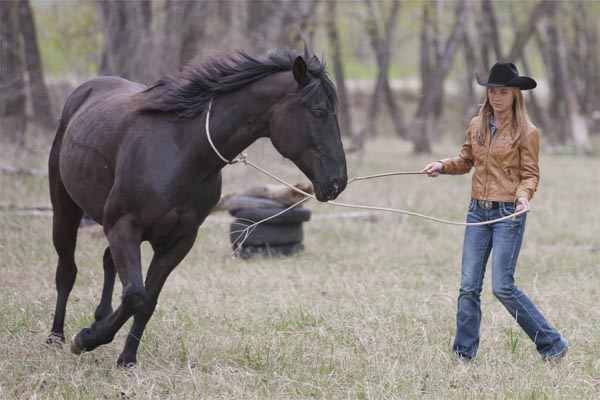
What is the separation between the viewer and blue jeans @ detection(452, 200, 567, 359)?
202 inches

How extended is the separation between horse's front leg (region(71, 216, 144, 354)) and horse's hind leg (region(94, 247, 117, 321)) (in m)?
0.90

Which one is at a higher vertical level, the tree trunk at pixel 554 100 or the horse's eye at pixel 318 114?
the horse's eye at pixel 318 114

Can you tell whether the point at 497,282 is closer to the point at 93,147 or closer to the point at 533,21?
the point at 93,147

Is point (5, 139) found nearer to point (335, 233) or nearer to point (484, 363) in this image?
point (335, 233)

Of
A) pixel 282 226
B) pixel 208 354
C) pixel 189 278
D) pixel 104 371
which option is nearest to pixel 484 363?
pixel 208 354

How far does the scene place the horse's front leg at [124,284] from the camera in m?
4.86

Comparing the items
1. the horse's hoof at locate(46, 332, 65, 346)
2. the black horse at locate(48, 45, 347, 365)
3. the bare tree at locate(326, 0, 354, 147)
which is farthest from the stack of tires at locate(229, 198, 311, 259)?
the bare tree at locate(326, 0, 354, 147)

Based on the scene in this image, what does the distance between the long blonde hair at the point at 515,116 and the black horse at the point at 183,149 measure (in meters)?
1.06

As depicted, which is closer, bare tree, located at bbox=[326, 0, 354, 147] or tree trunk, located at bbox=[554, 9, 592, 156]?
bare tree, located at bbox=[326, 0, 354, 147]

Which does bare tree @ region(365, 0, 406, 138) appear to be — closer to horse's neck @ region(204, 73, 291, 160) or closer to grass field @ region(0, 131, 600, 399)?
grass field @ region(0, 131, 600, 399)

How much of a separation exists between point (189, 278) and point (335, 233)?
331cm

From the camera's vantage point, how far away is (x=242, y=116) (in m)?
5.02

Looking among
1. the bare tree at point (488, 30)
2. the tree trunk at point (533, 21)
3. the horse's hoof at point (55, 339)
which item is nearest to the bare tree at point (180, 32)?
the horse's hoof at point (55, 339)

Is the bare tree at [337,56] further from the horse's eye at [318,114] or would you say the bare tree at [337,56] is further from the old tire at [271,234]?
the horse's eye at [318,114]
